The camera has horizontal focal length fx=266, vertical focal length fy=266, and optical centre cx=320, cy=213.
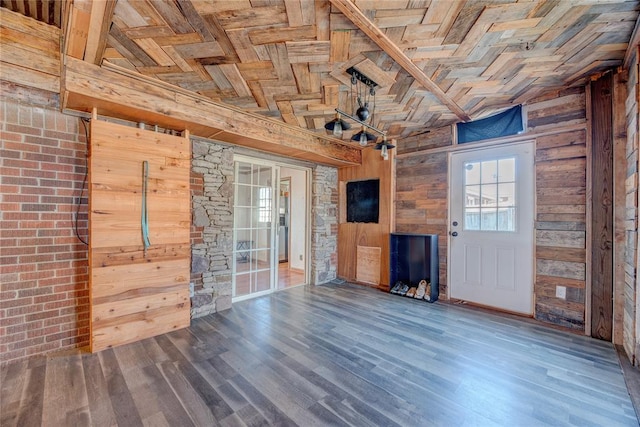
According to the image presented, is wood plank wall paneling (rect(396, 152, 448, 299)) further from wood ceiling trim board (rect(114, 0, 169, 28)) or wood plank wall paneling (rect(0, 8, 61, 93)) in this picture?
wood plank wall paneling (rect(0, 8, 61, 93))

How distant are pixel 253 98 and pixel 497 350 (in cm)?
353

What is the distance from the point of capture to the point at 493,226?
359 centimetres

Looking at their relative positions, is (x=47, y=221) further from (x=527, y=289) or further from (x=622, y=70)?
(x=622, y=70)

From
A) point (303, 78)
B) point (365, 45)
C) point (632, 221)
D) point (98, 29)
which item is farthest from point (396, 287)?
point (98, 29)

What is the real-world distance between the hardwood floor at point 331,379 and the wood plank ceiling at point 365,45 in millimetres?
2521

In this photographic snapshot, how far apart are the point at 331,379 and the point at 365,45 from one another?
2.64 meters

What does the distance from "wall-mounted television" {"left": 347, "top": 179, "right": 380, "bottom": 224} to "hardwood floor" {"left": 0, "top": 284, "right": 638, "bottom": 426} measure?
85.8 inches

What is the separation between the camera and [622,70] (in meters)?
2.56

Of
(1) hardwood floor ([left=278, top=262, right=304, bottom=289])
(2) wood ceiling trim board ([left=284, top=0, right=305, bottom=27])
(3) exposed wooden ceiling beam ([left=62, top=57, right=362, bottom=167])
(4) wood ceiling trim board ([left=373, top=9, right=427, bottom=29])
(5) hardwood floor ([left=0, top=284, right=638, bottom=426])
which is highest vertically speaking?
(4) wood ceiling trim board ([left=373, top=9, right=427, bottom=29])

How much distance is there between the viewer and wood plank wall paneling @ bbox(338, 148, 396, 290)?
181 inches

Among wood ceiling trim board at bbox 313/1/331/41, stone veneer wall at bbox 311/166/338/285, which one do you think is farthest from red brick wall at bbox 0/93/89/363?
stone veneer wall at bbox 311/166/338/285

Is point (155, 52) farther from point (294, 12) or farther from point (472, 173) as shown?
point (472, 173)

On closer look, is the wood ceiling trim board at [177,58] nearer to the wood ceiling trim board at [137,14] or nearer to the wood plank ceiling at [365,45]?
the wood plank ceiling at [365,45]

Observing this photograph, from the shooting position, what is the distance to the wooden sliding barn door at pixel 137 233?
96.7 inches
